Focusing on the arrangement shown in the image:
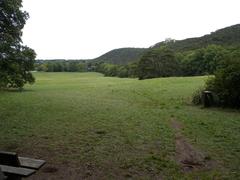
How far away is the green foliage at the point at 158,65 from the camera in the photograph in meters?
59.7

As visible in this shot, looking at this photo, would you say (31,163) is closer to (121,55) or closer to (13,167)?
(13,167)

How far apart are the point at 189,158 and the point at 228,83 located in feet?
27.4

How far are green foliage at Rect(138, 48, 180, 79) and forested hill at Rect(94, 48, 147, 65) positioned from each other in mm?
52429

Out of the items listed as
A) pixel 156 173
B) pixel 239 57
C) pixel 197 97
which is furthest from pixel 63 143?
pixel 239 57

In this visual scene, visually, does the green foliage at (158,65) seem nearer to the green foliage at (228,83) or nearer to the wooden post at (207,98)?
the green foliage at (228,83)

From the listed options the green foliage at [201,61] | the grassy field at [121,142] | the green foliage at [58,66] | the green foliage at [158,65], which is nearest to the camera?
the grassy field at [121,142]

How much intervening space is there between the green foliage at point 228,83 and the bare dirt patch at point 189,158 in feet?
21.7

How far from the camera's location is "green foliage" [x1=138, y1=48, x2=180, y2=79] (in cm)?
5966

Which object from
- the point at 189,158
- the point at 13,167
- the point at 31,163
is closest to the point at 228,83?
the point at 189,158

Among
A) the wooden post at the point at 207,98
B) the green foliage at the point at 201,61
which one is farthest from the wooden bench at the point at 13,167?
the green foliage at the point at 201,61

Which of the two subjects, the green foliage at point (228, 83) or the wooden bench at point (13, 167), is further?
the green foliage at point (228, 83)

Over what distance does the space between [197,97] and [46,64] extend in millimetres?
81069

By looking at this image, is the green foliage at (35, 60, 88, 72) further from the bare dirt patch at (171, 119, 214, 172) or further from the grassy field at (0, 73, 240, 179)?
the bare dirt patch at (171, 119, 214, 172)

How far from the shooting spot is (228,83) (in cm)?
1328
